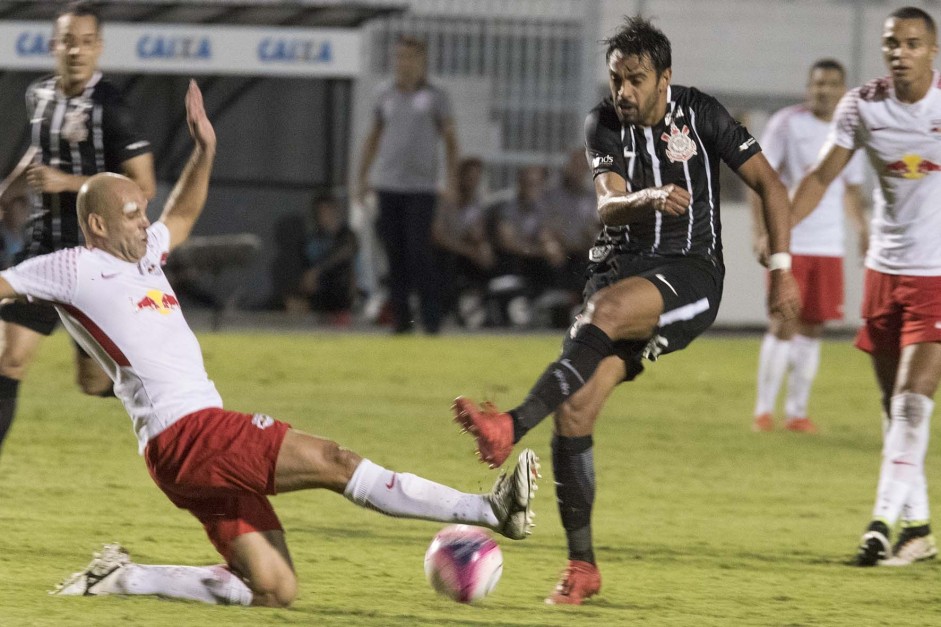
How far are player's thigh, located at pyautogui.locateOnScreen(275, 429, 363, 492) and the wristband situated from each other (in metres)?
1.84

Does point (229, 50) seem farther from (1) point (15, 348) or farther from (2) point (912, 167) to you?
(2) point (912, 167)

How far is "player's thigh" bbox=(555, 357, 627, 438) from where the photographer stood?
233 inches

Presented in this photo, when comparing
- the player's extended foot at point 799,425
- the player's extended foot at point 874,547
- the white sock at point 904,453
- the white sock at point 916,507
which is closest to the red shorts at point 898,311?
the white sock at point 904,453

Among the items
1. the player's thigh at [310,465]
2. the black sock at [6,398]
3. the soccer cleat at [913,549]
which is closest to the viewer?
the player's thigh at [310,465]

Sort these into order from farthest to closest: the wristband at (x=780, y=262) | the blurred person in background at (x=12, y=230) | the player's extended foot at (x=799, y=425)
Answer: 1. the blurred person in background at (x=12, y=230)
2. the player's extended foot at (x=799, y=425)
3. the wristband at (x=780, y=262)

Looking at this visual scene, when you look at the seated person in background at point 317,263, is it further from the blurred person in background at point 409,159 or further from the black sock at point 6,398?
the black sock at point 6,398

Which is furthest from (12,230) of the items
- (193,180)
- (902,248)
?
(902,248)

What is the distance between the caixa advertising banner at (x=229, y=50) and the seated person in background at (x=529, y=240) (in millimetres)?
2121

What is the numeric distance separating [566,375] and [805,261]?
571cm

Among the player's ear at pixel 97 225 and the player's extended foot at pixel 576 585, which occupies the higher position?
the player's ear at pixel 97 225

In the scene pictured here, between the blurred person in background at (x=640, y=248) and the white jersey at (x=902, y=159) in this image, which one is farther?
the white jersey at (x=902, y=159)

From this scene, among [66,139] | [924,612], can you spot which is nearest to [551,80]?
[66,139]

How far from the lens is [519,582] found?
6230 mm

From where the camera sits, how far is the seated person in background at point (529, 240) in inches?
672
